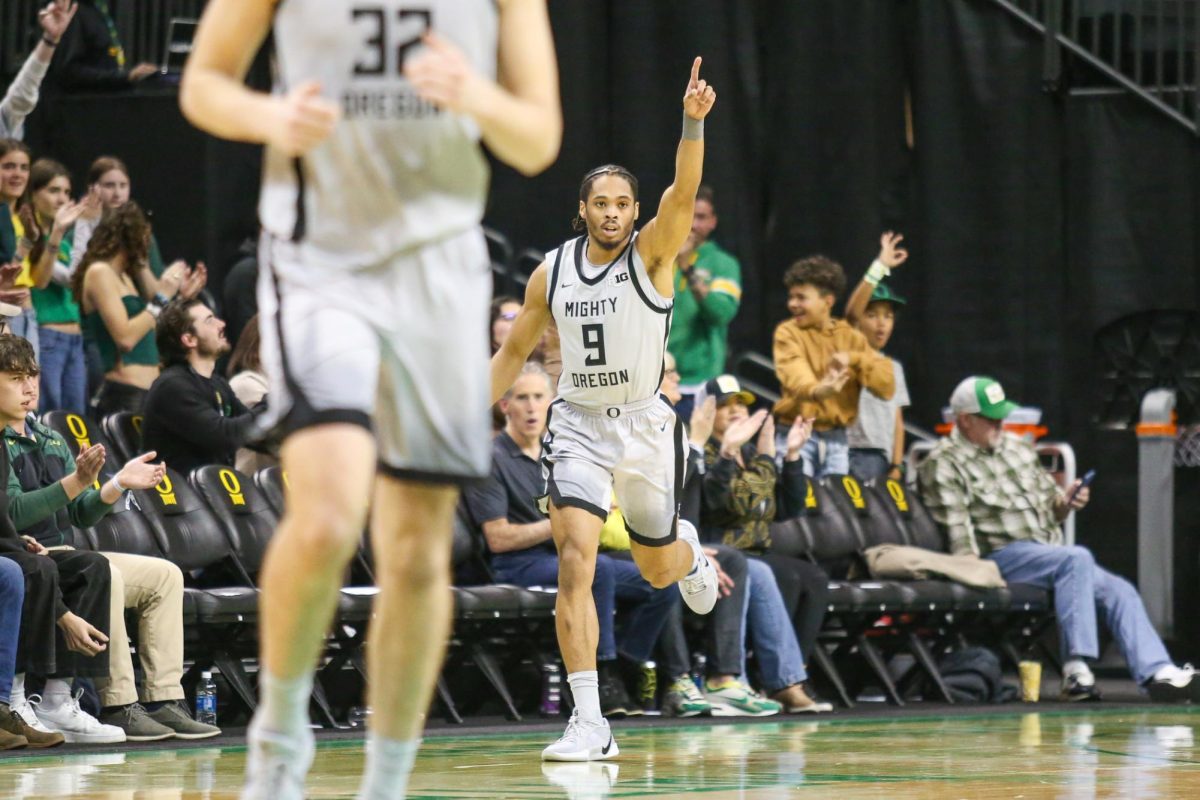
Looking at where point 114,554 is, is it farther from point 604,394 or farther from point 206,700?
point 604,394

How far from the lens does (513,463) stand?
8688 millimetres

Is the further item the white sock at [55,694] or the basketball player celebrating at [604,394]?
the white sock at [55,694]

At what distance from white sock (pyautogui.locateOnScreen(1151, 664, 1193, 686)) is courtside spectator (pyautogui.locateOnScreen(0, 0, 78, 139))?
6.34 m

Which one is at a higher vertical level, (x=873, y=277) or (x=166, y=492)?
(x=873, y=277)

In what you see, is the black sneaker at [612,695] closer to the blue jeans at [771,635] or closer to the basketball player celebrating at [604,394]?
the blue jeans at [771,635]

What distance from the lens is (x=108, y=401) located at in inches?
346

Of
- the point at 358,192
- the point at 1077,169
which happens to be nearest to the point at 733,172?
the point at 1077,169

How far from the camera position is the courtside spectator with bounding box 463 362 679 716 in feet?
27.8

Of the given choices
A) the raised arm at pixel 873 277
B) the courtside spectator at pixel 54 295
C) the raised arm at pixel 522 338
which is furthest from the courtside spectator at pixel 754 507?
the courtside spectator at pixel 54 295

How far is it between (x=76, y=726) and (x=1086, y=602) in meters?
5.37

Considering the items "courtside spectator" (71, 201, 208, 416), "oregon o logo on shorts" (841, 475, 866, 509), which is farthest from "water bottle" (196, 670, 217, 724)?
"oregon o logo on shorts" (841, 475, 866, 509)

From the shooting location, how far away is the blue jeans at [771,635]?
8.98 meters

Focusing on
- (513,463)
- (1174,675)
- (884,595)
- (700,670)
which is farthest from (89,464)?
(1174,675)

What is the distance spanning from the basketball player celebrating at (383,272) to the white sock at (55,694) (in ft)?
12.5
